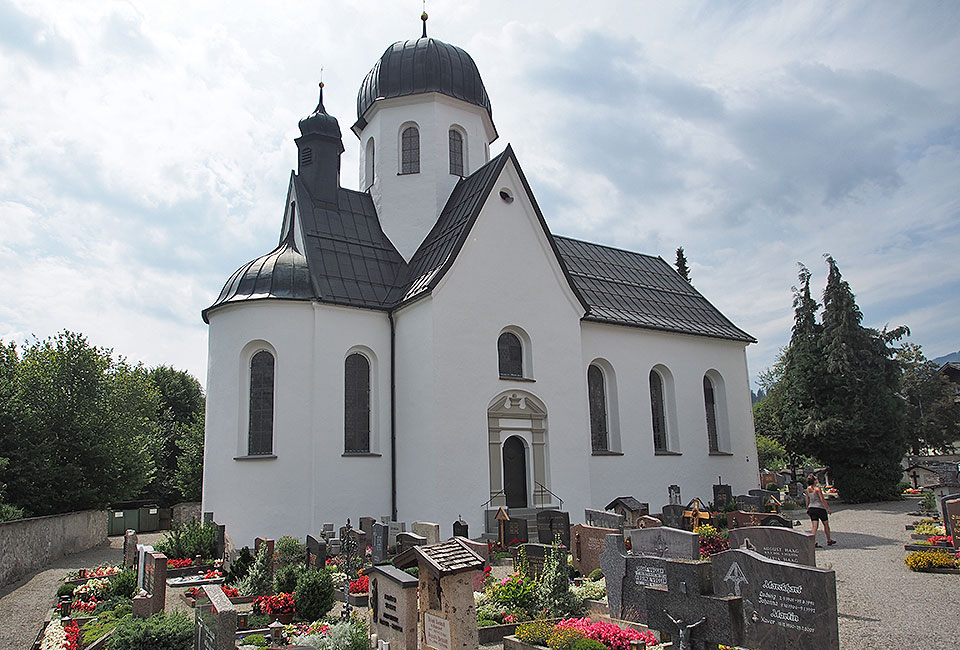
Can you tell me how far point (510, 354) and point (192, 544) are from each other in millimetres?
9833

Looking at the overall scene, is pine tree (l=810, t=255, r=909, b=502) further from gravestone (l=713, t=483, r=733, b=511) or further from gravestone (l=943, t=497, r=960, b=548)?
gravestone (l=943, t=497, r=960, b=548)

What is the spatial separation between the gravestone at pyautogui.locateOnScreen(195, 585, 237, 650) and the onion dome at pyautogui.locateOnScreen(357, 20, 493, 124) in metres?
19.8

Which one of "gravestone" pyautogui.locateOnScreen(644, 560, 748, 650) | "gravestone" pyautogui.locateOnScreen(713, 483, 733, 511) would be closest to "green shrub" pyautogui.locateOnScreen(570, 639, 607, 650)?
"gravestone" pyautogui.locateOnScreen(644, 560, 748, 650)

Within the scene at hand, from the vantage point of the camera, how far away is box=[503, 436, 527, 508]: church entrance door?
19.5 metres

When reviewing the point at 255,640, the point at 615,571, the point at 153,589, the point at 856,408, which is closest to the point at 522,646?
the point at 615,571

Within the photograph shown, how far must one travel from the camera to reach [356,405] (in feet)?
63.9

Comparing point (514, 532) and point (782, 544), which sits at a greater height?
point (782, 544)

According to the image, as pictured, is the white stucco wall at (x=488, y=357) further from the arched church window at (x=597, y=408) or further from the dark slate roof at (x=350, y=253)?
the dark slate roof at (x=350, y=253)

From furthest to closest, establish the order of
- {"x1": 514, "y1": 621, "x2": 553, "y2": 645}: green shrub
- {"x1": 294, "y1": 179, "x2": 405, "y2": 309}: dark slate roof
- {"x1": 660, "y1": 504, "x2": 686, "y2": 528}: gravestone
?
{"x1": 294, "y1": 179, "x2": 405, "y2": 309}: dark slate roof → {"x1": 660, "y1": 504, "x2": 686, "y2": 528}: gravestone → {"x1": 514, "y1": 621, "x2": 553, "y2": 645}: green shrub

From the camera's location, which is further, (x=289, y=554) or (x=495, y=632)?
(x=289, y=554)

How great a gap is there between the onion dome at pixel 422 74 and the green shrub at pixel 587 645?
20.2 meters

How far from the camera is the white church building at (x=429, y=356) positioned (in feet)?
59.8

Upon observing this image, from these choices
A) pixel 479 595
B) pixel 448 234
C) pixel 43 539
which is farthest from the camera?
pixel 448 234

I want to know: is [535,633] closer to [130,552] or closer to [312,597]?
[312,597]
